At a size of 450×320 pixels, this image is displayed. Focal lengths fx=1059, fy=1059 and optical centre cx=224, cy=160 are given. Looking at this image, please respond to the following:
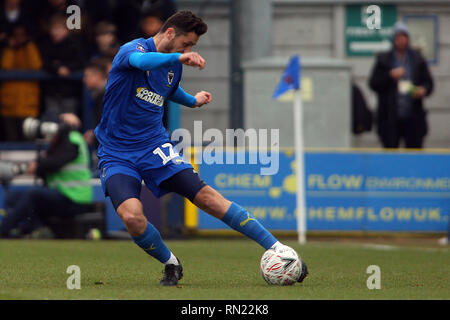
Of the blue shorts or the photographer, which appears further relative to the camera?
the photographer

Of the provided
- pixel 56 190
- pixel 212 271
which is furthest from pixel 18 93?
pixel 212 271

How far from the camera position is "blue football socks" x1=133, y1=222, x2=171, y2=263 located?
295 inches

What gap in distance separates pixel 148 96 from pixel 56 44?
337 inches

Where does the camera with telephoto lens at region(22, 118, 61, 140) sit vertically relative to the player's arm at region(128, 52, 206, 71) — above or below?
below

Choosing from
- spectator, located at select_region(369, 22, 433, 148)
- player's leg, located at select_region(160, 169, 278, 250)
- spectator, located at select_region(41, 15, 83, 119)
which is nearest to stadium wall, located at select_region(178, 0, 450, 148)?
spectator, located at select_region(41, 15, 83, 119)

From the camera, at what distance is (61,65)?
16.0m

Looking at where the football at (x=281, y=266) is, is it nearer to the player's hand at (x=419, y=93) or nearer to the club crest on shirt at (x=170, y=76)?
the club crest on shirt at (x=170, y=76)

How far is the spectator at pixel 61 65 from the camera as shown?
15.6 m

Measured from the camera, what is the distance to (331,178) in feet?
47.8

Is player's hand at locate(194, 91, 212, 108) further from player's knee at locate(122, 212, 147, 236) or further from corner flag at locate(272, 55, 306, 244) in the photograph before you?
corner flag at locate(272, 55, 306, 244)

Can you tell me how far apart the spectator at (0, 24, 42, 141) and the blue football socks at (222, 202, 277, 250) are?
9.31 meters

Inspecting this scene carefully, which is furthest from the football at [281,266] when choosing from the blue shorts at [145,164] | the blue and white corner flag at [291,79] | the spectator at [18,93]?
the spectator at [18,93]

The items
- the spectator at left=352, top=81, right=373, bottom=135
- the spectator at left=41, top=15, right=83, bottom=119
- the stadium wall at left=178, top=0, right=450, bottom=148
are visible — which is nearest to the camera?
the spectator at left=41, top=15, right=83, bottom=119
